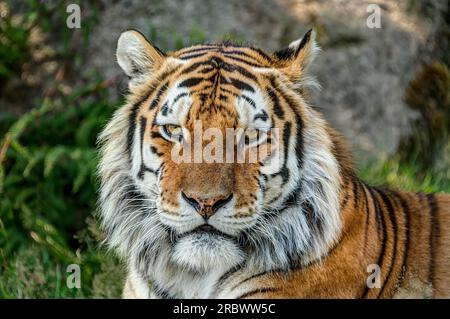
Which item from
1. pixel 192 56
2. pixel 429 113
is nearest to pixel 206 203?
pixel 192 56

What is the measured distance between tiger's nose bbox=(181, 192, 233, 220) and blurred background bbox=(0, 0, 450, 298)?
321 cm

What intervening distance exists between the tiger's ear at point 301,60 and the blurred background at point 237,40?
271 centimetres

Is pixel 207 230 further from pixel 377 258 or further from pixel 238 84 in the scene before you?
pixel 377 258

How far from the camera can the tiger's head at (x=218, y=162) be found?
3.33 m

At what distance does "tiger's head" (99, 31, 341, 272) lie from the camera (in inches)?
131

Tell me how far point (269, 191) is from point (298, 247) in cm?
33

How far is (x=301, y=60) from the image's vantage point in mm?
3719

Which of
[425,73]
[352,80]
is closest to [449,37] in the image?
[425,73]

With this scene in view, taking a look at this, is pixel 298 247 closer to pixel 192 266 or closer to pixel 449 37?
pixel 192 266

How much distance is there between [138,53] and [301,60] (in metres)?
0.80

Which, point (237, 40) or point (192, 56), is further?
point (237, 40)

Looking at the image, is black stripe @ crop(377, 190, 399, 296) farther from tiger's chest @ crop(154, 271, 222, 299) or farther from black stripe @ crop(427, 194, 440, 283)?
tiger's chest @ crop(154, 271, 222, 299)

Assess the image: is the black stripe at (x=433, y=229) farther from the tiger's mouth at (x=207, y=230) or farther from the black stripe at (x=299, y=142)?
the tiger's mouth at (x=207, y=230)

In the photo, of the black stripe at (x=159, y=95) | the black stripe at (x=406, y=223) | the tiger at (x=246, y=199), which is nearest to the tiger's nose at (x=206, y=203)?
the tiger at (x=246, y=199)
